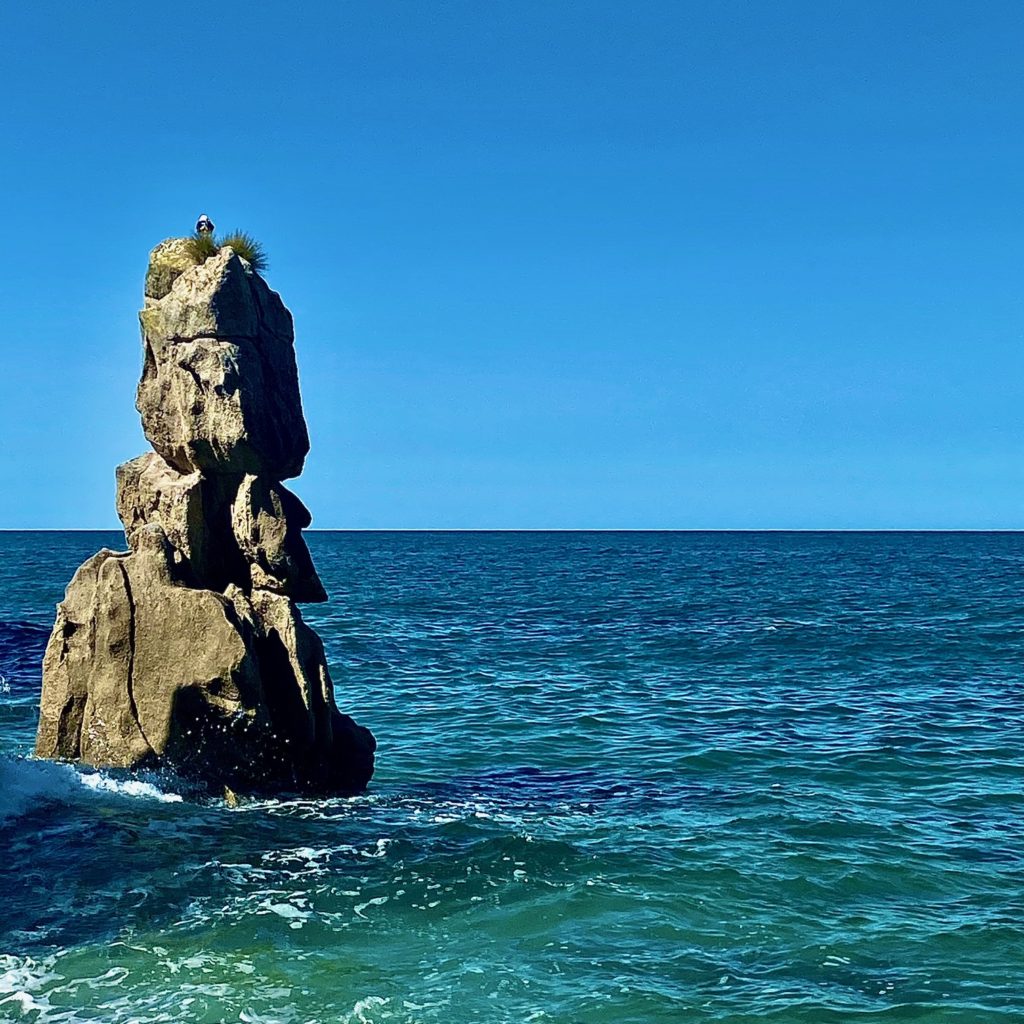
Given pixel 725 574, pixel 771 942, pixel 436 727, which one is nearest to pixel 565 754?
pixel 436 727

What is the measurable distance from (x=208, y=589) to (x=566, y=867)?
9.95 meters

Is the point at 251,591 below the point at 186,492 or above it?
below

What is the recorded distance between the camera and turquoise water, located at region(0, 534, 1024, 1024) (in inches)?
594

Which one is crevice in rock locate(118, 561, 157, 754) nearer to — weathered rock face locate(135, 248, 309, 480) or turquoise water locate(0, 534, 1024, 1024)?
turquoise water locate(0, 534, 1024, 1024)

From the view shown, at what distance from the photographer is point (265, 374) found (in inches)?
1016

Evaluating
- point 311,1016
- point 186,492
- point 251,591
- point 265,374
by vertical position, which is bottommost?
point 311,1016

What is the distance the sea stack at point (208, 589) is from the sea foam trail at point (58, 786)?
46cm

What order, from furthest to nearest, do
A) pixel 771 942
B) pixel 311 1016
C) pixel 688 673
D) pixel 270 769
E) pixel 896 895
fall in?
pixel 688 673
pixel 270 769
pixel 896 895
pixel 771 942
pixel 311 1016

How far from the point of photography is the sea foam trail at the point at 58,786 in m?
22.8

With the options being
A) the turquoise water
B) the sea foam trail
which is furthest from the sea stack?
the turquoise water

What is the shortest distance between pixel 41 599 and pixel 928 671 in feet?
176

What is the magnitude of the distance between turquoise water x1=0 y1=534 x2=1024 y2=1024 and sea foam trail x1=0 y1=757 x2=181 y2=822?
0.06m

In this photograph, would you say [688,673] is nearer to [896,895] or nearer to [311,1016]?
[896,895]

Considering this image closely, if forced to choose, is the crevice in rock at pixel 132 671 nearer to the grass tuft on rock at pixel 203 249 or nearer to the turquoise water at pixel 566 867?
the turquoise water at pixel 566 867
